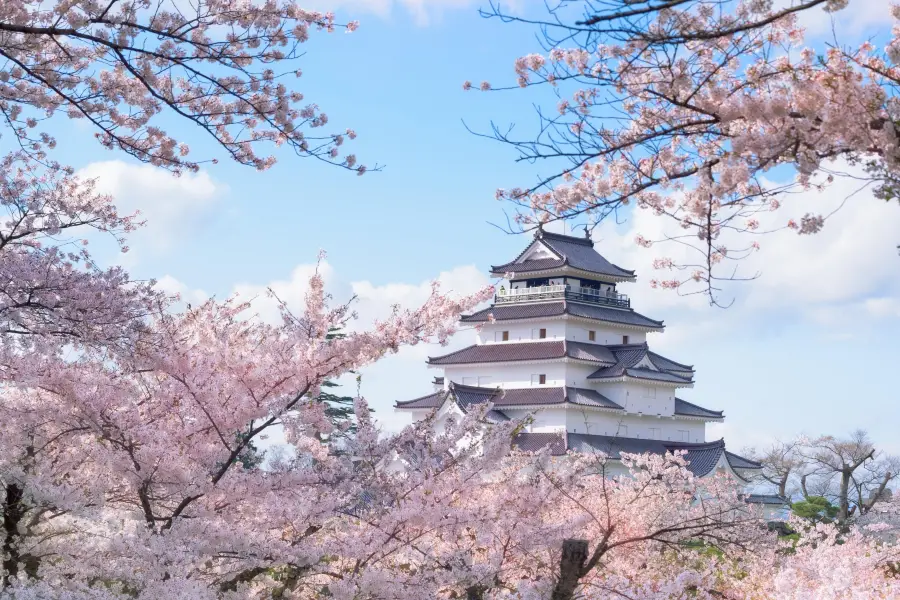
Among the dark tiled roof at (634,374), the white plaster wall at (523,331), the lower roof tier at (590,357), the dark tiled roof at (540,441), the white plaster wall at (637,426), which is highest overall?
the white plaster wall at (523,331)

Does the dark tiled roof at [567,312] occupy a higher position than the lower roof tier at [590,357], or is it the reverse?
the dark tiled roof at [567,312]

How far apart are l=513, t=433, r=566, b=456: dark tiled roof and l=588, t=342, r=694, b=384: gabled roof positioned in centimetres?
367

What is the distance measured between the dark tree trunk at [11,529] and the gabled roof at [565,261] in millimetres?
29316

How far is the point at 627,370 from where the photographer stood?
121ft

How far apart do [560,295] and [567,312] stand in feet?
4.12

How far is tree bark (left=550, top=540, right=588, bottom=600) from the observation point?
6664 millimetres

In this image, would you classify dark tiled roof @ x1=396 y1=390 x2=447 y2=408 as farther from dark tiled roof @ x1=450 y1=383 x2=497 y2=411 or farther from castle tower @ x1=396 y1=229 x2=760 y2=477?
dark tiled roof @ x1=450 y1=383 x2=497 y2=411

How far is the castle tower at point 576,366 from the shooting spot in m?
36.6

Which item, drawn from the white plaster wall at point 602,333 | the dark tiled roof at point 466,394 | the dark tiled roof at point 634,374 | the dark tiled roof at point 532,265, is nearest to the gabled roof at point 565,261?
the dark tiled roof at point 532,265

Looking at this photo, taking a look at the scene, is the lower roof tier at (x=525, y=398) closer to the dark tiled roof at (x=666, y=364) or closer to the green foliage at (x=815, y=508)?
the dark tiled roof at (x=666, y=364)

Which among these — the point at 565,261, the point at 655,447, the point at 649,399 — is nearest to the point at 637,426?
the point at 649,399

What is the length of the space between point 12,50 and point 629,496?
872cm

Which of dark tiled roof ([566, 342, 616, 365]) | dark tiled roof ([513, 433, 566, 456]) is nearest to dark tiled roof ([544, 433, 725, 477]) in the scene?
dark tiled roof ([513, 433, 566, 456])

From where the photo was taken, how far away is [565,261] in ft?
125
